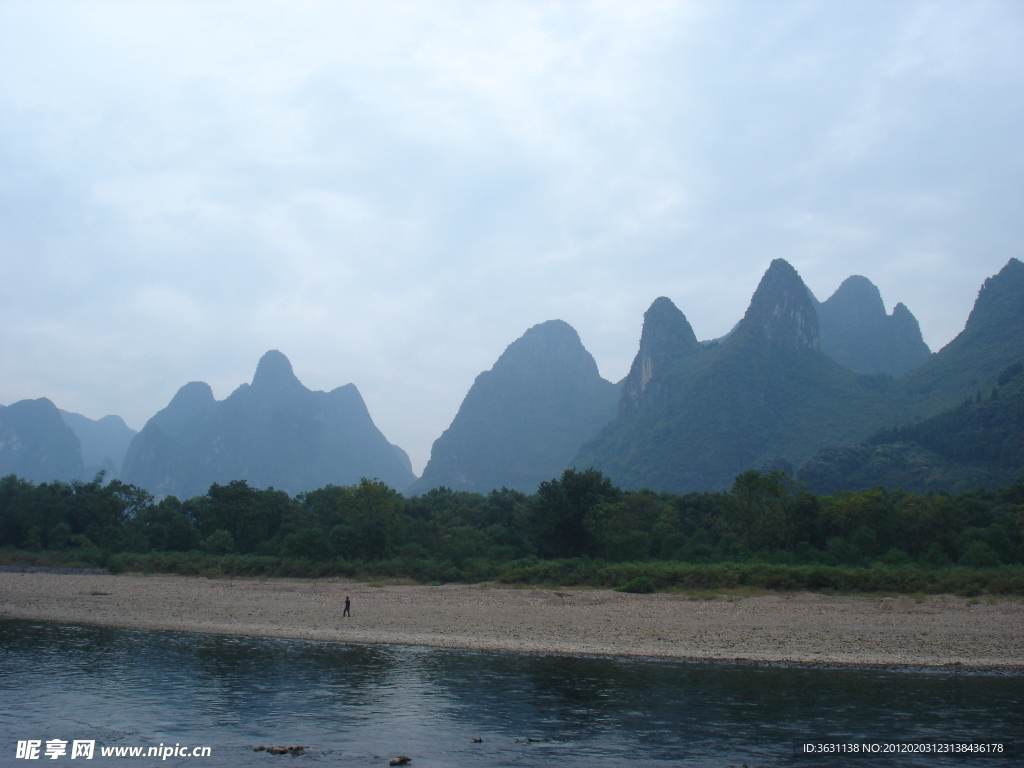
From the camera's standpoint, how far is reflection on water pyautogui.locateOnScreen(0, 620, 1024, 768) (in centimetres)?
1008

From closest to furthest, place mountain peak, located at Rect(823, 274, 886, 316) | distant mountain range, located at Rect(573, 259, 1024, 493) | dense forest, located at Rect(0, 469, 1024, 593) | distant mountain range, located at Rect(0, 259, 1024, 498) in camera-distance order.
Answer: dense forest, located at Rect(0, 469, 1024, 593) < distant mountain range, located at Rect(0, 259, 1024, 498) < distant mountain range, located at Rect(573, 259, 1024, 493) < mountain peak, located at Rect(823, 274, 886, 316)

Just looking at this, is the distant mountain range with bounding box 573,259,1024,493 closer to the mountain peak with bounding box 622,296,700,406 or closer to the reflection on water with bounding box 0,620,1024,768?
the mountain peak with bounding box 622,296,700,406

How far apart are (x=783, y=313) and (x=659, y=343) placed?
28.6 m

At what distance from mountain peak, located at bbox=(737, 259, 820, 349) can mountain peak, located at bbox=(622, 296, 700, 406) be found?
1593cm

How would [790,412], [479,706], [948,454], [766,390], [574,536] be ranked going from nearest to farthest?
[479,706] → [574,536] → [948,454] → [790,412] → [766,390]

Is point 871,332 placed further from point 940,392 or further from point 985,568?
point 985,568

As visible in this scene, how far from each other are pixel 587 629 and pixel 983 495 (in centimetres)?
3666

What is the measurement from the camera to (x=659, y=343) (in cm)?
15862

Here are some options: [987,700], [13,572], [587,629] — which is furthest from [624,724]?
[13,572]

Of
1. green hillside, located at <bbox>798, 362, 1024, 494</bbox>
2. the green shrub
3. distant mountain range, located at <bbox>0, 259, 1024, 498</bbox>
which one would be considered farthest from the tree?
distant mountain range, located at <bbox>0, 259, 1024, 498</bbox>

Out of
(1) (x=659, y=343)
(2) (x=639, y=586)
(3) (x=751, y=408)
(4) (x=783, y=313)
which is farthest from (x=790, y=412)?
(2) (x=639, y=586)

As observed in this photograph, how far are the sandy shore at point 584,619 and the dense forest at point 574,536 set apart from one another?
105 inches

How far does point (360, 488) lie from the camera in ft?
143

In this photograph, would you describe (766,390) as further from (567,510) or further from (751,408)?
(567,510)
